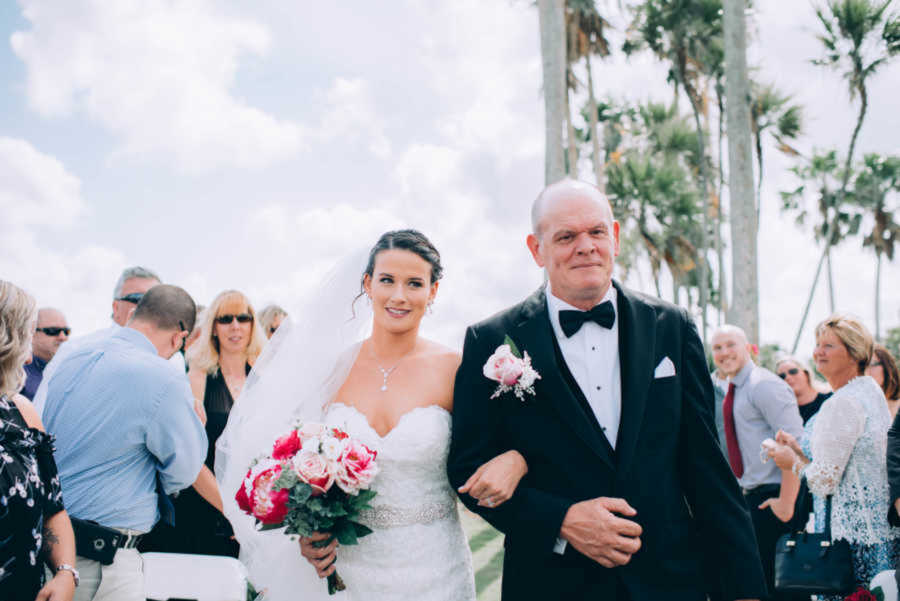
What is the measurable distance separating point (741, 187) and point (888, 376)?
645 cm

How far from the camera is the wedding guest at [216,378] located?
13.8ft

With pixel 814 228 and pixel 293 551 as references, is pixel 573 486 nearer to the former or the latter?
pixel 293 551

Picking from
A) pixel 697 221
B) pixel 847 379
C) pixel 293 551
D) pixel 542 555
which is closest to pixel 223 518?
pixel 293 551

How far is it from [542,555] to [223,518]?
8.58ft

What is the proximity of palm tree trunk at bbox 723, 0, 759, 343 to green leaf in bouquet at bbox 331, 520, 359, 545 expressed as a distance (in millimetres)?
9696

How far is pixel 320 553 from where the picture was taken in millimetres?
2832

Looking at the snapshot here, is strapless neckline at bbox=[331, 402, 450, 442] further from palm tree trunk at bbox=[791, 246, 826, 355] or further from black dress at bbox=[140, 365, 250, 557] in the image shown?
palm tree trunk at bbox=[791, 246, 826, 355]

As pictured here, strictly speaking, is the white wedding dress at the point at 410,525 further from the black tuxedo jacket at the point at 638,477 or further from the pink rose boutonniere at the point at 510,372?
the pink rose boutonniere at the point at 510,372

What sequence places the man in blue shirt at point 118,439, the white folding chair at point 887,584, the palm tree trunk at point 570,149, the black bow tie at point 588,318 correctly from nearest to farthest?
the black bow tie at point 588,318, the man in blue shirt at point 118,439, the white folding chair at point 887,584, the palm tree trunk at point 570,149

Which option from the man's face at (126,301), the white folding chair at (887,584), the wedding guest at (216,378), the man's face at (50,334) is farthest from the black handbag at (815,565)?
the man's face at (50,334)

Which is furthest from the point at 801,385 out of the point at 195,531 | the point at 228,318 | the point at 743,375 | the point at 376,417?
the point at 195,531

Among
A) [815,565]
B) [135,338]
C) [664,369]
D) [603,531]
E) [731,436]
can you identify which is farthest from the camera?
[731,436]

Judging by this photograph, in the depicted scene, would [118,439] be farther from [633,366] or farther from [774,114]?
[774,114]

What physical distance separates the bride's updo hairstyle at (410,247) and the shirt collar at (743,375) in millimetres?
3630
